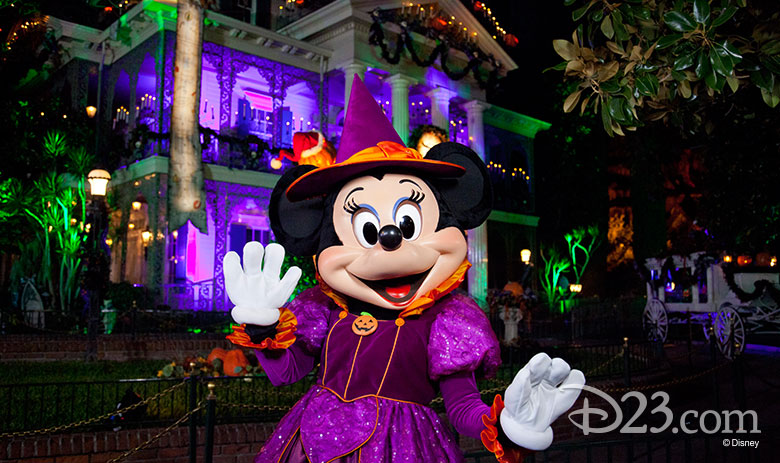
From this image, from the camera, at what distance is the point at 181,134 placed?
14.7 meters

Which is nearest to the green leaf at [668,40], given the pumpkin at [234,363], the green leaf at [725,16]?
the green leaf at [725,16]

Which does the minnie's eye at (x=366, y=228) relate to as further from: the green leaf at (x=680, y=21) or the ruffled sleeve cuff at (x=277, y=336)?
the green leaf at (x=680, y=21)

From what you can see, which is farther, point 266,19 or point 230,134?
point 266,19

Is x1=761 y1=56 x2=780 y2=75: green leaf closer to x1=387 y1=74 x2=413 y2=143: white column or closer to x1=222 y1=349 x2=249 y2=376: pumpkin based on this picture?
x1=222 y1=349 x2=249 y2=376: pumpkin

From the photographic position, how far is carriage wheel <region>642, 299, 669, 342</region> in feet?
48.5

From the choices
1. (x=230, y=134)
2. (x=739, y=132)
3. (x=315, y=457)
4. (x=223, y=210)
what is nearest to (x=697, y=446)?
(x=739, y=132)

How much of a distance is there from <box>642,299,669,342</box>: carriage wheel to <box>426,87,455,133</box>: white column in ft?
25.7

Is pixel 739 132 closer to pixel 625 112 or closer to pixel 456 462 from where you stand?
pixel 625 112

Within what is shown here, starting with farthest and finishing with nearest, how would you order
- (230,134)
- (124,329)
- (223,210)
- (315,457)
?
(230,134), (223,210), (124,329), (315,457)

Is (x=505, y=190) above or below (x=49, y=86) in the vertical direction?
below

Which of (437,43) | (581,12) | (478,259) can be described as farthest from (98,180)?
(478,259)

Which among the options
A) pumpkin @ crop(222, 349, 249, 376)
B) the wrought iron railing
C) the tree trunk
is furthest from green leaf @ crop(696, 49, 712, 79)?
the tree trunk

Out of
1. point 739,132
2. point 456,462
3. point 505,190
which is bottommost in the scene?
point 456,462

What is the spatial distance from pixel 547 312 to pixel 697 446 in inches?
567
